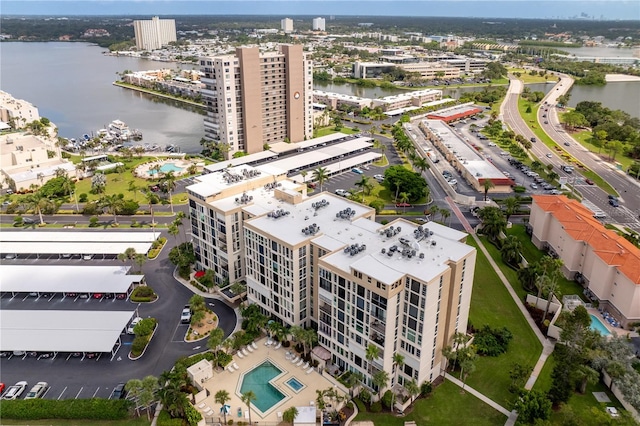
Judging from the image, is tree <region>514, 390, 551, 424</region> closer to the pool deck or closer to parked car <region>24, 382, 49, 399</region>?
the pool deck

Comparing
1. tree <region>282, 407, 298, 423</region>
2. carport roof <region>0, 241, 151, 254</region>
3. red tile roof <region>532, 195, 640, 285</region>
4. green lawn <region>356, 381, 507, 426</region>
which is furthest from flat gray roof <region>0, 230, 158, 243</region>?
red tile roof <region>532, 195, 640, 285</region>

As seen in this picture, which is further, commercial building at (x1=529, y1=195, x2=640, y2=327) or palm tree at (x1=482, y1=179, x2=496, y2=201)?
palm tree at (x1=482, y1=179, x2=496, y2=201)

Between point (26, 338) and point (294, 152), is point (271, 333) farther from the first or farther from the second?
point (294, 152)

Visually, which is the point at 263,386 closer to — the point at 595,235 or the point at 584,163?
the point at 595,235

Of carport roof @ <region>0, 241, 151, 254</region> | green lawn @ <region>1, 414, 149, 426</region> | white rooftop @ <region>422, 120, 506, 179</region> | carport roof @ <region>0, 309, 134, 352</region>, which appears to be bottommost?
green lawn @ <region>1, 414, 149, 426</region>

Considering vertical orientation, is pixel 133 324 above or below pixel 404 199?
below

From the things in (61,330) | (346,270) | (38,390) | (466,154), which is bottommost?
(38,390)

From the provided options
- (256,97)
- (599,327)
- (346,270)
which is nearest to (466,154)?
(256,97)
